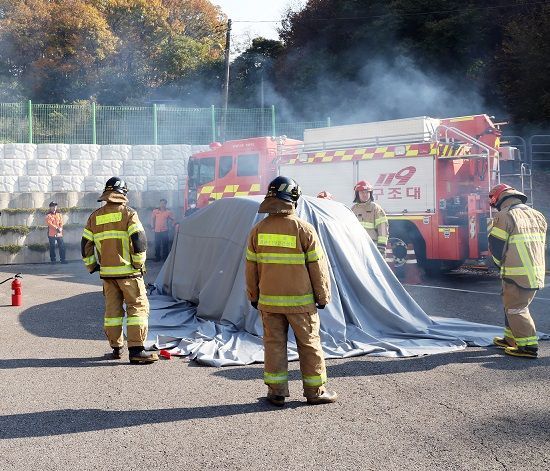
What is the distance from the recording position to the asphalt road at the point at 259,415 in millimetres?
4102

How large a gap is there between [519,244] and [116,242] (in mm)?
4003

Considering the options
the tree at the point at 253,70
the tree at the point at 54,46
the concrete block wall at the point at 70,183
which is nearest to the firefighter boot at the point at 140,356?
the concrete block wall at the point at 70,183

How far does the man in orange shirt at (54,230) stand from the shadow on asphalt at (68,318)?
5.87 metres

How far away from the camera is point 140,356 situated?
6.53m

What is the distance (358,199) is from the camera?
402 inches

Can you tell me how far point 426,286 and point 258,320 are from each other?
5.33 m

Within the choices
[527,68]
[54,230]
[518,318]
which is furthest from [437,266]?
[527,68]

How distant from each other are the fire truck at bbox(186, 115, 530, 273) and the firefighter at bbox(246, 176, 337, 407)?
24.5 feet

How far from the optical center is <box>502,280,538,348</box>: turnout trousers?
651 centimetres

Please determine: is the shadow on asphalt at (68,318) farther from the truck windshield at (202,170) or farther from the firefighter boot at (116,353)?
the truck windshield at (202,170)

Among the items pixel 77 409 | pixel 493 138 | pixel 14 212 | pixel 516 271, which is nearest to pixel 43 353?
pixel 77 409

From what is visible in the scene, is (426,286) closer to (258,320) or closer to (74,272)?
(258,320)

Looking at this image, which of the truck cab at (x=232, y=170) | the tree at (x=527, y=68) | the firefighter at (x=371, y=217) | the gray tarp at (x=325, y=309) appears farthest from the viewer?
the tree at (x=527, y=68)

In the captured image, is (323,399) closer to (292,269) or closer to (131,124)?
(292,269)
